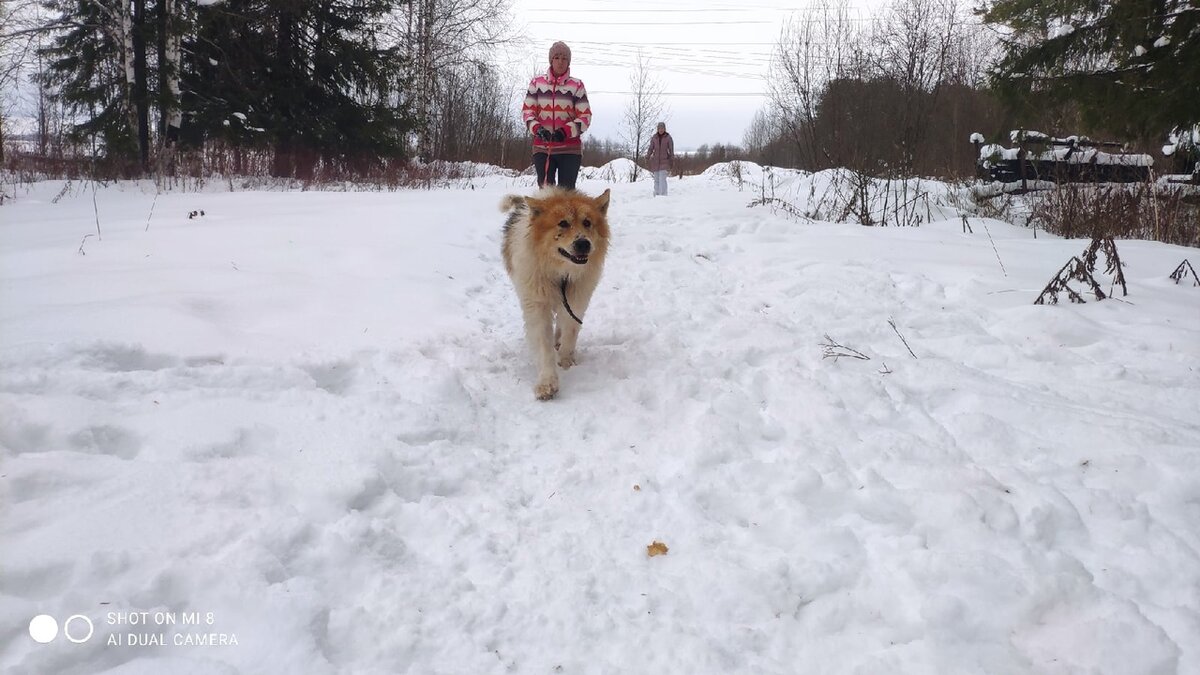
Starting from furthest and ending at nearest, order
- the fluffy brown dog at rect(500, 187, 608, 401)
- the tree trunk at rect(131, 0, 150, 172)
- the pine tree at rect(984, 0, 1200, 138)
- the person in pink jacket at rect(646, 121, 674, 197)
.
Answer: the person in pink jacket at rect(646, 121, 674, 197) < the tree trunk at rect(131, 0, 150, 172) < the pine tree at rect(984, 0, 1200, 138) < the fluffy brown dog at rect(500, 187, 608, 401)

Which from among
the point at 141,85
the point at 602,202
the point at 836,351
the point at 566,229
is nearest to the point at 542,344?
the point at 566,229

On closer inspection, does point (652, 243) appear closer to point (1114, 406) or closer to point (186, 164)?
point (1114, 406)

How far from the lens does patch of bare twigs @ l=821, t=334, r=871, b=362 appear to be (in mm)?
4008

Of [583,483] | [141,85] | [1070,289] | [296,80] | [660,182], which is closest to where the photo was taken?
[583,483]

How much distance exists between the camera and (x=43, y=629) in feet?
5.29

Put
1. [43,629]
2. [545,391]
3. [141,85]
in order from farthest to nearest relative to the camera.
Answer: [141,85]
[545,391]
[43,629]

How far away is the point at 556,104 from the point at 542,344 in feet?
12.5

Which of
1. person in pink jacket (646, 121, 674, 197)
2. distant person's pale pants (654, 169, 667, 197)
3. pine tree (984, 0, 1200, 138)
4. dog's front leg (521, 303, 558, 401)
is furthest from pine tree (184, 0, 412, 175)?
pine tree (984, 0, 1200, 138)

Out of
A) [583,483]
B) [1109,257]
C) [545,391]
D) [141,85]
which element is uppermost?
[141,85]

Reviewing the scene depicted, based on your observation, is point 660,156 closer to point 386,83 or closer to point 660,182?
point 660,182

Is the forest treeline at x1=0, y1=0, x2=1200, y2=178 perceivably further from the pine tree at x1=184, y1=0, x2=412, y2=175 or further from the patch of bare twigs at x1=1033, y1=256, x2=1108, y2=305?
the patch of bare twigs at x1=1033, y1=256, x2=1108, y2=305

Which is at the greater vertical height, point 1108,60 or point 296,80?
point 296,80

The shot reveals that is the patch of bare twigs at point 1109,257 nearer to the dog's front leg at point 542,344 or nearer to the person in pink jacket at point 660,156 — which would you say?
the dog's front leg at point 542,344

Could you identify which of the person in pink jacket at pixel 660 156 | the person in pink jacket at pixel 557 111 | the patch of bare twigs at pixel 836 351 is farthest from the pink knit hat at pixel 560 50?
the person in pink jacket at pixel 660 156
